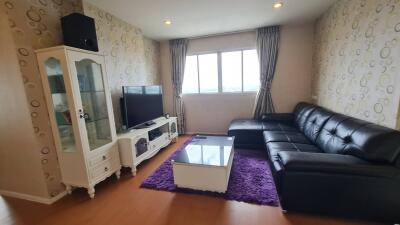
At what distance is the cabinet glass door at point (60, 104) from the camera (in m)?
1.93

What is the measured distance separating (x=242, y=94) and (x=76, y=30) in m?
3.18

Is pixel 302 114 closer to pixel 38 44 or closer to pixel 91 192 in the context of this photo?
pixel 91 192

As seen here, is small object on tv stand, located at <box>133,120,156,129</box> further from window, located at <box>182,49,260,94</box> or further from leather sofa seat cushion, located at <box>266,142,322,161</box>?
leather sofa seat cushion, located at <box>266,142,322,161</box>

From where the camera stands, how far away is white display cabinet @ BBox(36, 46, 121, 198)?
1.89 meters

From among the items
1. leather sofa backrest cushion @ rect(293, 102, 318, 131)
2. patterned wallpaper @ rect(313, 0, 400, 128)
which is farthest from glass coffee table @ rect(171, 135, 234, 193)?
patterned wallpaper @ rect(313, 0, 400, 128)

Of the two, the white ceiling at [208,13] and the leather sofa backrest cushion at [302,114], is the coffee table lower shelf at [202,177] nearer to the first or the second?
the leather sofa backrest cushion at [302,114]

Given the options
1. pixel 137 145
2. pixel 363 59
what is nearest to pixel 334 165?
pixel 363 59

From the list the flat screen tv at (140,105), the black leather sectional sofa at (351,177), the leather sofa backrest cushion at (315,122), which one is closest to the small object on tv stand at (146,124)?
the flat screen tv at (140,105)

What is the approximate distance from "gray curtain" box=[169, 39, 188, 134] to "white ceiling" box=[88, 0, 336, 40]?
19.0 inches

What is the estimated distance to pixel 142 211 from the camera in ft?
5.98

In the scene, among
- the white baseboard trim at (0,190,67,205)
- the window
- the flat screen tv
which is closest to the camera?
the white baseboard trim at (0,190,67,205)

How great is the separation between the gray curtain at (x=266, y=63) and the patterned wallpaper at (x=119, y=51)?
2.46 meters

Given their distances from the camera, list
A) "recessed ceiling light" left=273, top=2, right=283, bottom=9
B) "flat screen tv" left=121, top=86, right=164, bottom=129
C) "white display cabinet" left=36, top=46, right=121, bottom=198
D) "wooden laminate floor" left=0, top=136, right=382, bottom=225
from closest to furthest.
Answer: "wooden laminate floor" left=0, top=136, right=382, bottom=225 < "white display cabinet" left=36, top=46, right=121, bottom=198 < "recessed ceiling light" left=273, top=2, right=283, bottom=9 < "flat screen tv" left=121, top=86, right=164, bottom=129

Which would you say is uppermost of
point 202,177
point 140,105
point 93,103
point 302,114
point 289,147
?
point 93,103
